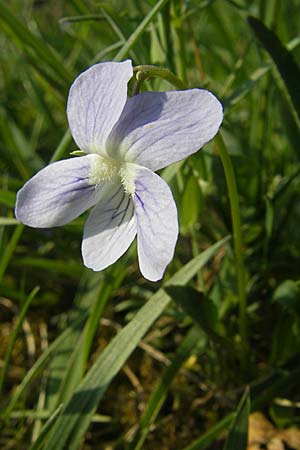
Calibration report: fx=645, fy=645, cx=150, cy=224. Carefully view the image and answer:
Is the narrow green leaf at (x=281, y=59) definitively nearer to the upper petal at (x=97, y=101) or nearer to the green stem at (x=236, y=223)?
the green stem at (x=236, y=223)

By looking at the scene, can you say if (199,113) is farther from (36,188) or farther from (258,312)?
(258,312)

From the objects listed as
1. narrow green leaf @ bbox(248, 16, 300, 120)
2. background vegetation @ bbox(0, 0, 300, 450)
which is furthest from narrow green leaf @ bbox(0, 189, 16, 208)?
narrow green leaf @ bbox(248, 16, 300, 120)

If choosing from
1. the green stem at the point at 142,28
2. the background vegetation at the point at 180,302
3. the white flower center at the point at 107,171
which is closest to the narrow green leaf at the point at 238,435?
the background vegetation at the point at 180,302

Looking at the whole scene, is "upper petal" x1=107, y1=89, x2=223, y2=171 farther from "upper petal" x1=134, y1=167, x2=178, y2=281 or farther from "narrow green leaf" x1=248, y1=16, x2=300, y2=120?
"narrow green leaf" x1=248, y1=16, x2=300, y2=120

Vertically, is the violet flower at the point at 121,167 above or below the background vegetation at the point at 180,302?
above

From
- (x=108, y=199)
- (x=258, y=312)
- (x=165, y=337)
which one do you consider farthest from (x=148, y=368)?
(x=108, y=199)
